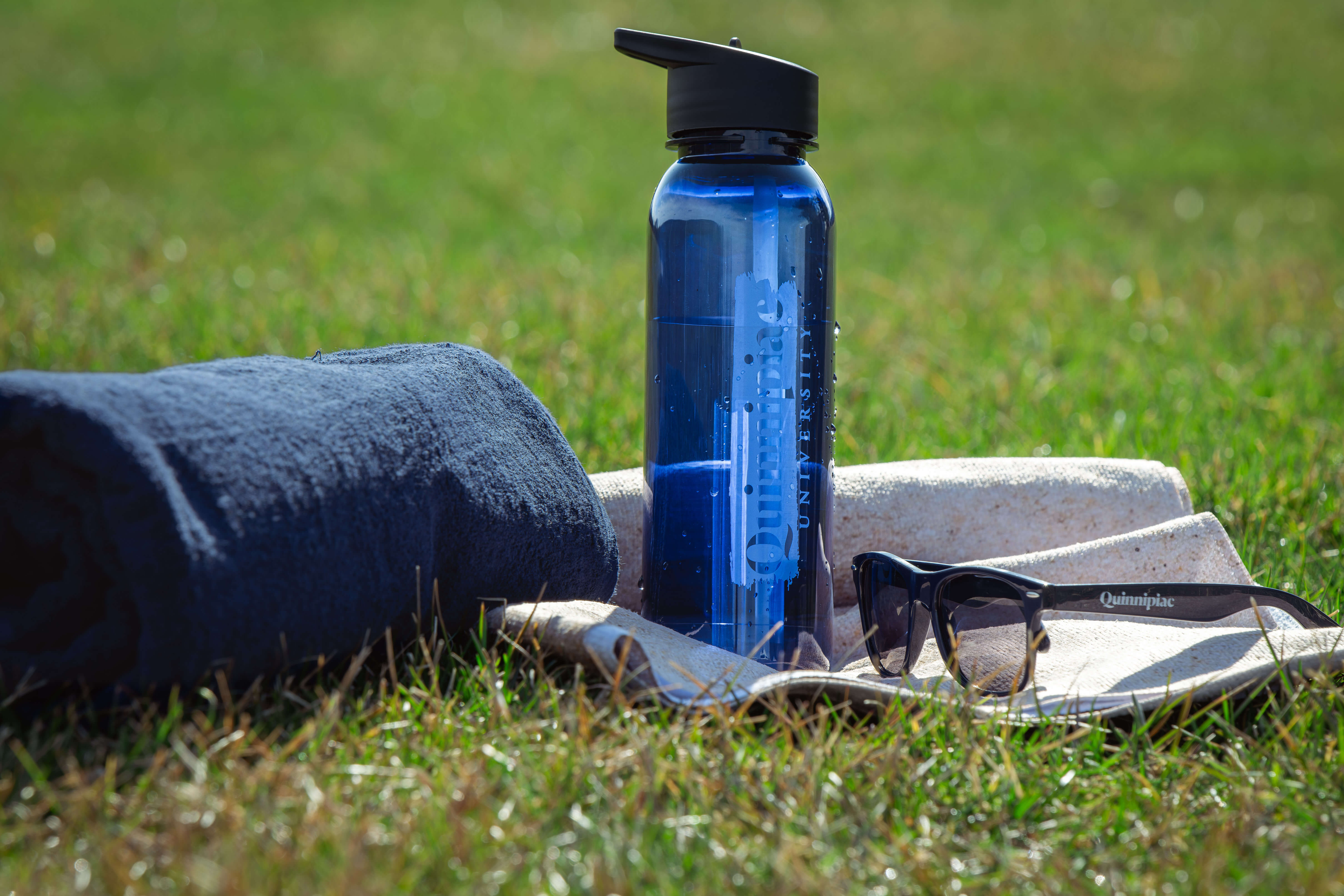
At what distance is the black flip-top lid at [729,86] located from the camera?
1703mm

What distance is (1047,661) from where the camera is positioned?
1.87m

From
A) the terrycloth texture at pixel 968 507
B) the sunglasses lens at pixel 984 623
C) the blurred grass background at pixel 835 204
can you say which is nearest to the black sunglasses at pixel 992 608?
the sunglasses lens at pixel 984 623

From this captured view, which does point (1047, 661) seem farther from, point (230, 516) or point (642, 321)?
point (642, 321)

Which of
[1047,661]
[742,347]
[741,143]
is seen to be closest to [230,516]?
[742,347]

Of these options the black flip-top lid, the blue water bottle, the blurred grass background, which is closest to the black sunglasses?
the blue water bottle

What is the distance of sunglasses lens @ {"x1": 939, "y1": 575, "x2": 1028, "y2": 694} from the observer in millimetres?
1832

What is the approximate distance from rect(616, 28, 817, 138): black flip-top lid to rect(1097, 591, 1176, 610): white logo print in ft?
3.00

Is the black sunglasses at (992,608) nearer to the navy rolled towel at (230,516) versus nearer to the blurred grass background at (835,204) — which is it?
the blurred grass background at (835,204)

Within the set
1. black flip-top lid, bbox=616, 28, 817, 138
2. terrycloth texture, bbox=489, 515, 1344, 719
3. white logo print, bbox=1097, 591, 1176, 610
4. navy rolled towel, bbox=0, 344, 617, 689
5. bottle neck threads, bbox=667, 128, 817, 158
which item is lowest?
terrycloth texture, bbox=489, 515, 1344, 719

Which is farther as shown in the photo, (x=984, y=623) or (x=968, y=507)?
(x=968, y=507)

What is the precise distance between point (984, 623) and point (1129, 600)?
0.83ft

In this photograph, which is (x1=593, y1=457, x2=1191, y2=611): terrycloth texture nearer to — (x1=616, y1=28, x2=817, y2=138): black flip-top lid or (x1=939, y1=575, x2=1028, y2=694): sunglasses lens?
(x1=939, y1=575, x2=1028, y2=694): sunglasses lens

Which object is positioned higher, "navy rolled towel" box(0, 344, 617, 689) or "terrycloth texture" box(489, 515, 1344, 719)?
"navy rolled towel" box(0, 344, 617, 689)

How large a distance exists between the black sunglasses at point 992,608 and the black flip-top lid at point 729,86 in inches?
29.9
